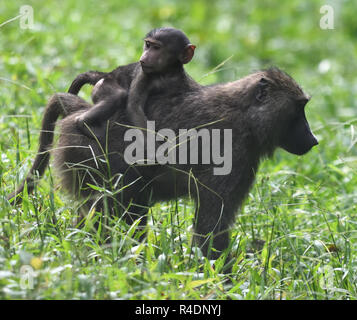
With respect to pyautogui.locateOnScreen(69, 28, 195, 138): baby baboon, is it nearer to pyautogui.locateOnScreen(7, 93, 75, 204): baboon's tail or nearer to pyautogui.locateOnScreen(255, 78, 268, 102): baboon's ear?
pyautogui.locateOnScreen(7, 93, 75, 204): baboon's tail

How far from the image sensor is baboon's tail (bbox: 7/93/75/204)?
397 centimetres

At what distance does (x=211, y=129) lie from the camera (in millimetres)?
3738

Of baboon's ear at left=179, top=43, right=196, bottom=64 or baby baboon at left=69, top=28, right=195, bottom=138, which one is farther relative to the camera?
baboon's ear at left=179, top=43, right=196, bottom=64

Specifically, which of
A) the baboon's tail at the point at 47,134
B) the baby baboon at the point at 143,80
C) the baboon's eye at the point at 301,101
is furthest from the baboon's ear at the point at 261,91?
the baboon's tail at the point at 47,134

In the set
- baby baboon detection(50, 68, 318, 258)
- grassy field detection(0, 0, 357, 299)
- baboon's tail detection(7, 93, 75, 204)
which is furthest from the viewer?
baboon's tail detection(7, 93, 75, 204)

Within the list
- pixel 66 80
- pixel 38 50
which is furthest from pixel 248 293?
pixel 38 50

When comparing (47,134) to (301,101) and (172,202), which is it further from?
(301,101)

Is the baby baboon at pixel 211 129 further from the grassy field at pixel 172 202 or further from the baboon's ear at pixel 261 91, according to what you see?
the grassy field at pixel 172 202

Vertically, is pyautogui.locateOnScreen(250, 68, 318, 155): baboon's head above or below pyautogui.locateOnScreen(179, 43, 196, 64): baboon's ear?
below

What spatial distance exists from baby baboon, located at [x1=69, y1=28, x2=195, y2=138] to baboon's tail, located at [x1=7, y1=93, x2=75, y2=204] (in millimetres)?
297

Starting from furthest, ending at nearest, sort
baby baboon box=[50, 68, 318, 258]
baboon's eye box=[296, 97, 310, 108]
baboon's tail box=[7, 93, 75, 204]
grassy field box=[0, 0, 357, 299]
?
baboon's tail box=[7, 93, 75, 204]
baboon's eye box=[296, 97, 310, 108]
baby baboon box=[50, 68, 318, 258]
grassy field box=[0, 0, 357, 299]

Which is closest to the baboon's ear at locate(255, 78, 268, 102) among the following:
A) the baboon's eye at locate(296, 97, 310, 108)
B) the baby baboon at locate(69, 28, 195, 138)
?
the baboon's eye at locate(296, 97, 310, 108)

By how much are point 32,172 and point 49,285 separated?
1.36 metres

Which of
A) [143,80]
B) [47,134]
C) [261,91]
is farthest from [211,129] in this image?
[47,134]
